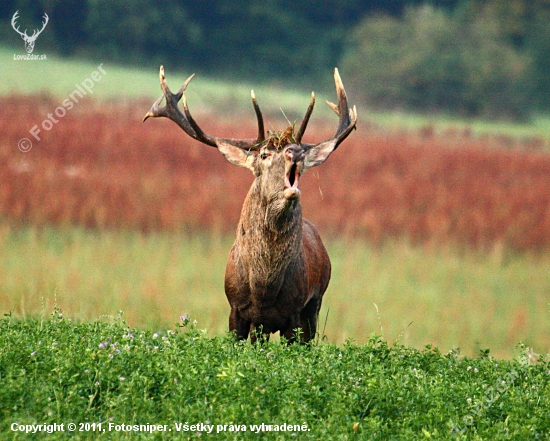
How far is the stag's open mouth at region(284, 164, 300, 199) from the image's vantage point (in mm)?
7895

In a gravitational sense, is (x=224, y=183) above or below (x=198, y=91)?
below

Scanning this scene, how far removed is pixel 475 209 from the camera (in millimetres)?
20688

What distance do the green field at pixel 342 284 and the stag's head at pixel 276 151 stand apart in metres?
3.78

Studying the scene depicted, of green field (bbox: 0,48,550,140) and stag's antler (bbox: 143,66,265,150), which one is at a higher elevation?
green field (bbox: 0,48,550,140)

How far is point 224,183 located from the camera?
20891mm

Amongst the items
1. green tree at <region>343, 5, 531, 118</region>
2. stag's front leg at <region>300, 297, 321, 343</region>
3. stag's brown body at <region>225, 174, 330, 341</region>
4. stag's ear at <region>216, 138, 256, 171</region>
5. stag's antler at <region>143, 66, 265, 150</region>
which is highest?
green tree at <region>343, 5, 531, 118</region>

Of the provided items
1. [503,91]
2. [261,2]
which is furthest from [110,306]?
[261,2]

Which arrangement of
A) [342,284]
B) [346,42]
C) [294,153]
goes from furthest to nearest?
[346,42] → [342,284] → [294,153]

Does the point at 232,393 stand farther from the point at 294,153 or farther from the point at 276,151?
the point at 276,151

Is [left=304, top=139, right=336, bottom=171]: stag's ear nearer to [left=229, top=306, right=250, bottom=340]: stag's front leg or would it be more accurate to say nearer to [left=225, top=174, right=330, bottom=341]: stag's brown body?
[left=225, top=174, right=330, bottom=341]: stag's brown body

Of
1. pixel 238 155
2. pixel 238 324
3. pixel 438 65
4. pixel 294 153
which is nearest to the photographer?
pixel 294 153

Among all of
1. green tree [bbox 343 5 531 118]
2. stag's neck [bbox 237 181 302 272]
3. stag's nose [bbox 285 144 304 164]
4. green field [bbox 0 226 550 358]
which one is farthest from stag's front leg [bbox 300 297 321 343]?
green tree [bbox 343 5 531 118]

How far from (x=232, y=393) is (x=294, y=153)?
103 inches

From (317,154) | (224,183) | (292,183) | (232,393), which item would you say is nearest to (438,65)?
(224,183)
